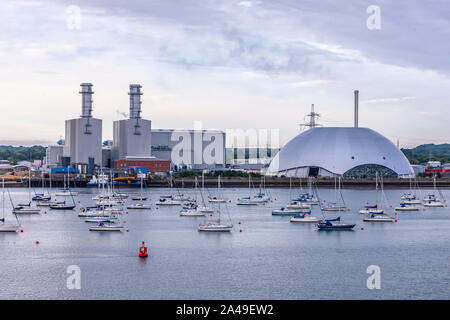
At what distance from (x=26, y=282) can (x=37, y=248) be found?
828 centimetres

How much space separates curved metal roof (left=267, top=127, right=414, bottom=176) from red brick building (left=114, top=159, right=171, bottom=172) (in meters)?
16.8

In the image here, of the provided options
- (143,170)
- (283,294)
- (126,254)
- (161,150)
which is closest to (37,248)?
(126,254)

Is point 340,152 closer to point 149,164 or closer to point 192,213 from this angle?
point 149,164

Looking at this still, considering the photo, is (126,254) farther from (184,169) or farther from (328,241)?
(184,169)

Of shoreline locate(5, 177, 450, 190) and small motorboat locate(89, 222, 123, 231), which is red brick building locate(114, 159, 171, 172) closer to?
shoreline locate(5, 177, 450, 190)

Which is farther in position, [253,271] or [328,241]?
[328,241]

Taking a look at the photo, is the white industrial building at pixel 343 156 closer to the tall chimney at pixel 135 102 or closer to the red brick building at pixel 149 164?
the red brick building at pixel 149 164

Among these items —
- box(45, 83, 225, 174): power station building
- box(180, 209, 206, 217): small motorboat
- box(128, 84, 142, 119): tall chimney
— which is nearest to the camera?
box(180, 209, 206, 217): small motorboat

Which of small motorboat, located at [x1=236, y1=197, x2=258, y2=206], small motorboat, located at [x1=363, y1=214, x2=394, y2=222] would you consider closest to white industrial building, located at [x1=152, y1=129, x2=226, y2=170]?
small motorboat, located at [x1=236, y1=197, x2=258, y2=206]

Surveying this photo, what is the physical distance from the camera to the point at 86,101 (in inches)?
3740

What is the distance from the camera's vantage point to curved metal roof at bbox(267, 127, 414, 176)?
312 ft

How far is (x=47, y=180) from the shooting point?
9594 centimetres

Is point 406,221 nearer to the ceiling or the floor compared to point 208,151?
nearer to the floor

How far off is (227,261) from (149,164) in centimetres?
7139
